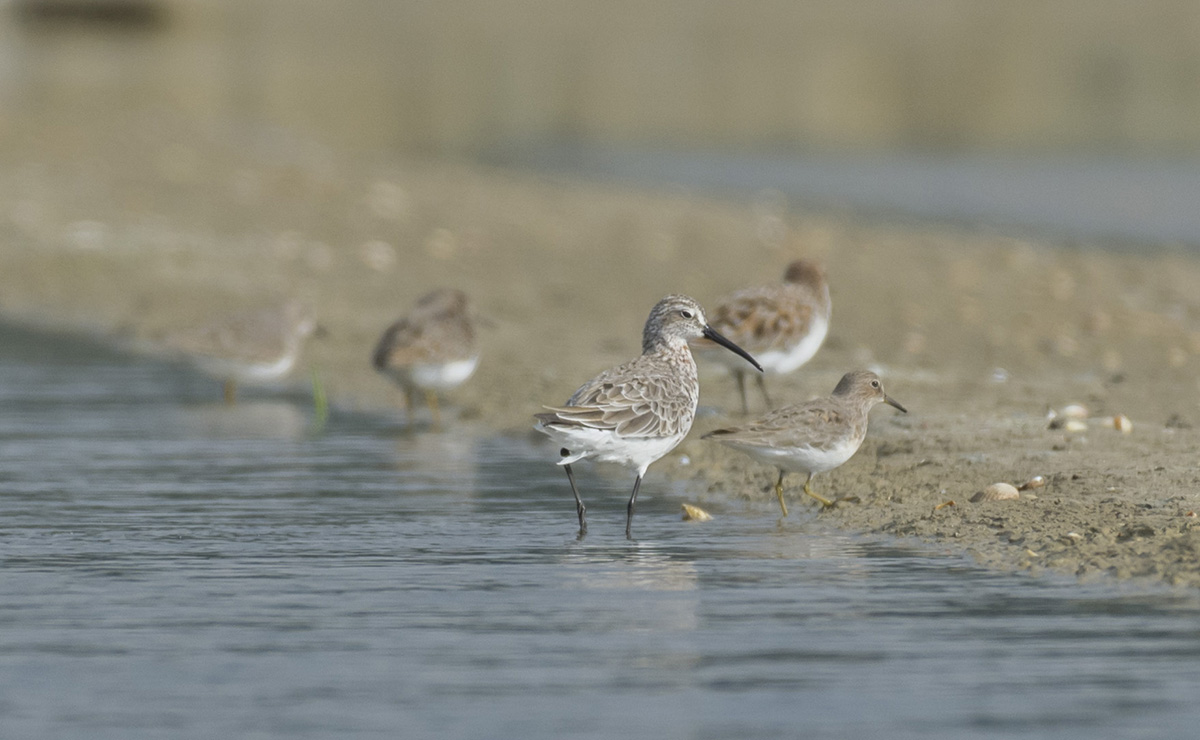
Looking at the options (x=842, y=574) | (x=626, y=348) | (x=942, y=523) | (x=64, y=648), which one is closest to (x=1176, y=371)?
(x=626, y=348)

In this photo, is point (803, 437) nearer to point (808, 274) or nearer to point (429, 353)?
point (429, 353)

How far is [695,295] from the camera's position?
18.9 meters

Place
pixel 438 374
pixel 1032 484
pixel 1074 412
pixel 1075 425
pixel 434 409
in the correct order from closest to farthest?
pixel 1032 484, pixel 1075 425, pixel 1074 412, pixel 438 374, pixel 434 409

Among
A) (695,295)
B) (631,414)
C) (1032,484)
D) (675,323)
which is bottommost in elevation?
(1032,484)

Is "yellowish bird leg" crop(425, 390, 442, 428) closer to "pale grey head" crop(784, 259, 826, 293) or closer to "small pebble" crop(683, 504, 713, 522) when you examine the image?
"pale grey head" crop(784, 259, 826, 293)

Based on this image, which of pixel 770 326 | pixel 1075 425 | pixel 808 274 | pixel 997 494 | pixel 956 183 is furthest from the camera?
pixel 956 183

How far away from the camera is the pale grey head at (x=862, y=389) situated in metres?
10.7

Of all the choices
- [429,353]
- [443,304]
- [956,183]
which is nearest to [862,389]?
[429,353]

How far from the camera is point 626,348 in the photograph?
1595 cm

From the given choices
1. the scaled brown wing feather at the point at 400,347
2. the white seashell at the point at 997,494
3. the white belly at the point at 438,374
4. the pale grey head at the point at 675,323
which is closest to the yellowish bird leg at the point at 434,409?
the white belly at the point at 438,374

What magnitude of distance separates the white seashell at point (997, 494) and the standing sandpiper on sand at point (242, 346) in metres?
6.58

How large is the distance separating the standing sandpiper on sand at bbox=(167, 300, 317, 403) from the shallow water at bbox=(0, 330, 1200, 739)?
3231 mm

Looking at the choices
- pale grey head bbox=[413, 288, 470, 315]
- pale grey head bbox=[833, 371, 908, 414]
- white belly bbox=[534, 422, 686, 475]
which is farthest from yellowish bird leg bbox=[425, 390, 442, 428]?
white belly bbox=[534, 422, 686, 475]

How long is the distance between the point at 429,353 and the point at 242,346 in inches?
80.3
